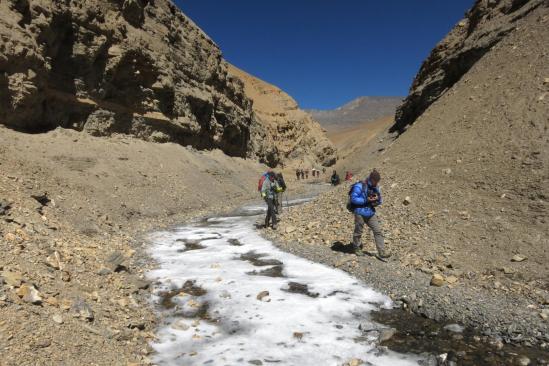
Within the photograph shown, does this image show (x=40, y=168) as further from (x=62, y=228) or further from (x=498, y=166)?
(x=498, y=166)

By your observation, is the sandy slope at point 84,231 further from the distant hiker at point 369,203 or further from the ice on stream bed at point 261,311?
the distant hiker at point 369,203

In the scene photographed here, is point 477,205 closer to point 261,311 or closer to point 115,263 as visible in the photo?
point 261,311

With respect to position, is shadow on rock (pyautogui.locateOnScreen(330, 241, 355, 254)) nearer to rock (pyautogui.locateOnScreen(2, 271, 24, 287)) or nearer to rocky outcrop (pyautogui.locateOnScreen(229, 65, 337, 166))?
rock (pyautogui.locateOnScreen(2, 271, 24, 287))

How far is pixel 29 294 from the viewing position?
5246mm

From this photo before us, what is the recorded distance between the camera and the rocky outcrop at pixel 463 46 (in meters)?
17.9

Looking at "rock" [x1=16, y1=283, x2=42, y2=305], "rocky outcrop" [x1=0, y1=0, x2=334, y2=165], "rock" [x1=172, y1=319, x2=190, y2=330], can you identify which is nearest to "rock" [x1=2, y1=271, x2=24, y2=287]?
"rock" [x1=16, y1=283, x2=42, y2=305]

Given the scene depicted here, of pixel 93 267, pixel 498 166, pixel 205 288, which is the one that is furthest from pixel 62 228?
pixel 498 166

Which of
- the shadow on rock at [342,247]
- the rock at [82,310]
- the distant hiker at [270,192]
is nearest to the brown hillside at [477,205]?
the shadow on rock at [342,247]

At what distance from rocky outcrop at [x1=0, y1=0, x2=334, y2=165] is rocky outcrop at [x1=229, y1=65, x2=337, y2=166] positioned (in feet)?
84.1

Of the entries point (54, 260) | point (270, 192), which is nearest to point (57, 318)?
point (54, 260)

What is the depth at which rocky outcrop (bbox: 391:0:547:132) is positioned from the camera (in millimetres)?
17859

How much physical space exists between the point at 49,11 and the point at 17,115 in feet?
17.3

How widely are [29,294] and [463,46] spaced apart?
71.6 feet

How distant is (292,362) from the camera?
16.4ft
